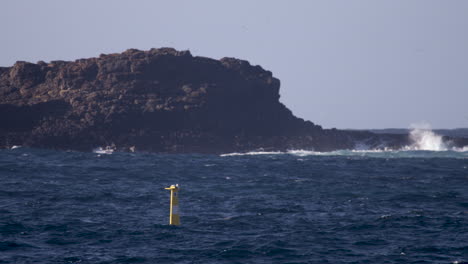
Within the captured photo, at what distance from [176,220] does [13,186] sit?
1752 cm

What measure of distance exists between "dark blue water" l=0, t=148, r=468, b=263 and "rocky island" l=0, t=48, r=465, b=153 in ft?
132

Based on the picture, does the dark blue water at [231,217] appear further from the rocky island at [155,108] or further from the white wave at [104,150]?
the rocky island at [155,108]

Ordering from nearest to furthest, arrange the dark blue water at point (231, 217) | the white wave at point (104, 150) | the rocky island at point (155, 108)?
the dark blue water at point (231, 217) < the white wave at point (104, 150) < the rocky island at point (155, 108)

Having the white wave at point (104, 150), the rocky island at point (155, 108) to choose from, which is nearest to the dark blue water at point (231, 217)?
the white wave at point (104, 150)

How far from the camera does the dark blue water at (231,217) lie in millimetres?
27203

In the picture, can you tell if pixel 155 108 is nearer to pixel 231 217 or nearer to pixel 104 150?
pixel 104 150

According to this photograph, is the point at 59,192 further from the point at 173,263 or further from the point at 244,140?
the point at 244,140

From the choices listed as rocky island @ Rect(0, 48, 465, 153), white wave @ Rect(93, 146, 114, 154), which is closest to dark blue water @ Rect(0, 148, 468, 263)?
white wave @ Rect(93, 146, 114, 154)

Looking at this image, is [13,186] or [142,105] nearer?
[13,186]

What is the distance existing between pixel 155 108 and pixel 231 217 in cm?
7498

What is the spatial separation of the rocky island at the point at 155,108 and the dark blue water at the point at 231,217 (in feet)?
132

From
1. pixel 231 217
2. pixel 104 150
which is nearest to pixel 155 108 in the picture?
pixel 104 150

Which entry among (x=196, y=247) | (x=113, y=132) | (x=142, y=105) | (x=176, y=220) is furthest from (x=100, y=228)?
(x=142, y=105)

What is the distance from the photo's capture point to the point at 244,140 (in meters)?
110
